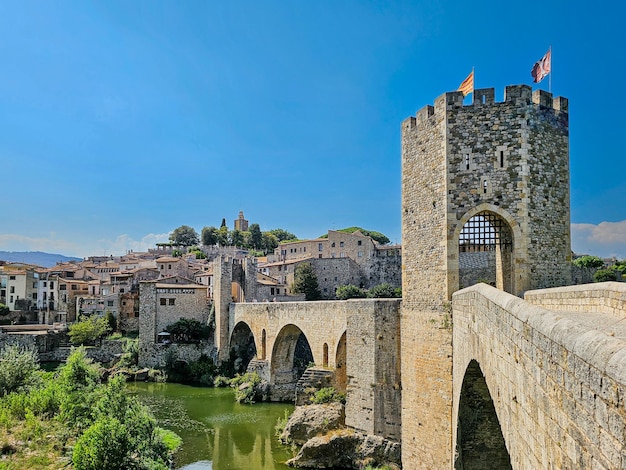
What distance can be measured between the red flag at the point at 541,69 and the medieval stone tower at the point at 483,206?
1.47 ft

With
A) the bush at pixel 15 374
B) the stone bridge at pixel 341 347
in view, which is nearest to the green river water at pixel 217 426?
the stone bridge at pixel 341 347

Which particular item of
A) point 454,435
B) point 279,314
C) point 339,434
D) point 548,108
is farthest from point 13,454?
point 548,108

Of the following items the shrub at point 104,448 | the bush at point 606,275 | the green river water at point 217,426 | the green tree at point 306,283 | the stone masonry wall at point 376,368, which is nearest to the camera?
the shrub at point 104,448

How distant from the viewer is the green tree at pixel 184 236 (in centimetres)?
10956

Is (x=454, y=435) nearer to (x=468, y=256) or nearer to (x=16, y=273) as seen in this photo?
(x=468, y=256)

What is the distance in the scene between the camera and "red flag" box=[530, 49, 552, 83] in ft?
40.1

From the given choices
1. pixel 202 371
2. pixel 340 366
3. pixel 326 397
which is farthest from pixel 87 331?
pixel 326 397

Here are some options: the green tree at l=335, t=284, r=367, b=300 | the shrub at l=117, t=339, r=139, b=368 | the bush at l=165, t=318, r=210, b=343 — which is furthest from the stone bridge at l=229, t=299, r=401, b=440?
the green tree at l=335, t=284, r=367, b=300

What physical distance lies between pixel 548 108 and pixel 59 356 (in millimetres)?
43256

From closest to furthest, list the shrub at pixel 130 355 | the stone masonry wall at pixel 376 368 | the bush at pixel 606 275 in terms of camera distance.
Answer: the stone masonry wall at pixel 376 368 < the shrub at pixel 130 355 < the bush at pixel 606 275

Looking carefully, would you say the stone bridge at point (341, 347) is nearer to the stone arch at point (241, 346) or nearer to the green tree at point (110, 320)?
the stone arch at point (241, 346)

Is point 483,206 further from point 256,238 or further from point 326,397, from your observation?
point 256,238

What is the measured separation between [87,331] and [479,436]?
40.2 meters

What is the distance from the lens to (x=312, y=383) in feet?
72.2
